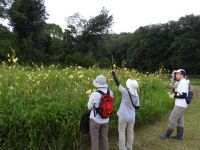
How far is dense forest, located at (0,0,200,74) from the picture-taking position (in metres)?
27.8

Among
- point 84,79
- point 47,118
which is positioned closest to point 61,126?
point 47,118

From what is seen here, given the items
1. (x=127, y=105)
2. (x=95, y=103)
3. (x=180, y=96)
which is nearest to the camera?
(x=95, y=103)

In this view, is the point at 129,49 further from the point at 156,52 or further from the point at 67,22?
the point at 67,22

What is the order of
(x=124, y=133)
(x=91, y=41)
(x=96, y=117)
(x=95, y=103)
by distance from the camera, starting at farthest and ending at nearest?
(x=91, y=41) < (x=124, y=133) < (x=96, y=117) < (x=95, y=103)

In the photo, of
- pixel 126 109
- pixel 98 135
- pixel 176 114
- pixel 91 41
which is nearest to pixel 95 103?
pixel 98 135

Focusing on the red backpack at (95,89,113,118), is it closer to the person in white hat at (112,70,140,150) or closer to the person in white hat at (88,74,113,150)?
the person in white hat at (88,74,113,150)

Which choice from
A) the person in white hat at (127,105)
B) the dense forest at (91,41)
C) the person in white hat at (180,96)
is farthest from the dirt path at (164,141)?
the dense forest at (91,41)

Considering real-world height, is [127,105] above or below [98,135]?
above

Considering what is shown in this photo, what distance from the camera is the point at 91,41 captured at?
135 ft

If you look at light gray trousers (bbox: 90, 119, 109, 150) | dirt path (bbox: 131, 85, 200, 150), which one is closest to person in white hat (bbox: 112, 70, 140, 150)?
light gray trousers (bbox: 90, 119, 109, 150)

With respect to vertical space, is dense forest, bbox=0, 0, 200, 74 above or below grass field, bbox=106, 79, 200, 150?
above

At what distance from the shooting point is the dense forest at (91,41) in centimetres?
2784

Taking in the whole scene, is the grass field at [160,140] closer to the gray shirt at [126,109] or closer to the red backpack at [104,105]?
the gray shirt at [126,109]

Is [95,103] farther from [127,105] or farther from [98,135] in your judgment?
[127,105]
